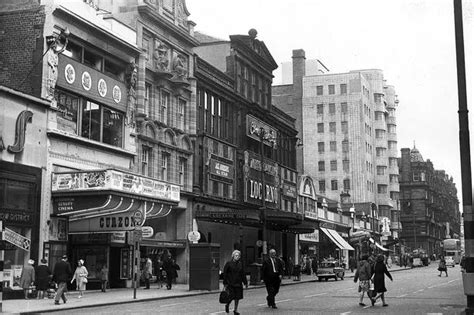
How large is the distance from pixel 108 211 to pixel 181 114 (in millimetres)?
12948

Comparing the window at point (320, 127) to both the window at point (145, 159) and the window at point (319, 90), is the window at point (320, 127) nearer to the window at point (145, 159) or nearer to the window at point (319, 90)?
the window at point (319, 90)

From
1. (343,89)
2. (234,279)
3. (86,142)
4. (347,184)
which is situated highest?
(343,89)

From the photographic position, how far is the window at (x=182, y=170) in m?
42.2

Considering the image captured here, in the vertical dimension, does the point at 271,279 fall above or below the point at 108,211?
below

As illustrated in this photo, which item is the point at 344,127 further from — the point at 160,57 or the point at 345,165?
the point at 160,57

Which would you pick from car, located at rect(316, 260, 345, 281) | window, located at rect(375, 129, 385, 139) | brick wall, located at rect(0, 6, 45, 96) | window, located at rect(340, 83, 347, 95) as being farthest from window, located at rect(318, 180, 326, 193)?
brick wall, located at rect(0, 6, 45, 96)

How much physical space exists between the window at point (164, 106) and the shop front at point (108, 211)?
6153mm

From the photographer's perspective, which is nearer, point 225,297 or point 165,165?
point 225,297

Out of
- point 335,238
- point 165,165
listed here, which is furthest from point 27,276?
point 335,238

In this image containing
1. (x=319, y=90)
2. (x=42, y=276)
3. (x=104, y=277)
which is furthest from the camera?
(x=319, y=90)

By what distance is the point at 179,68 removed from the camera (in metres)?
41.9

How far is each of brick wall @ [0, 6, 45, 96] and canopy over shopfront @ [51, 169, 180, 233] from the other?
436cm

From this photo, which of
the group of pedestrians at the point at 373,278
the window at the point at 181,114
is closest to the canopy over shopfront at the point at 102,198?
the window at the point at 181,114

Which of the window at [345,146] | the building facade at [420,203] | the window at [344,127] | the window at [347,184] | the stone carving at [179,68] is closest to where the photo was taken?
the stone carving at [179,68]
